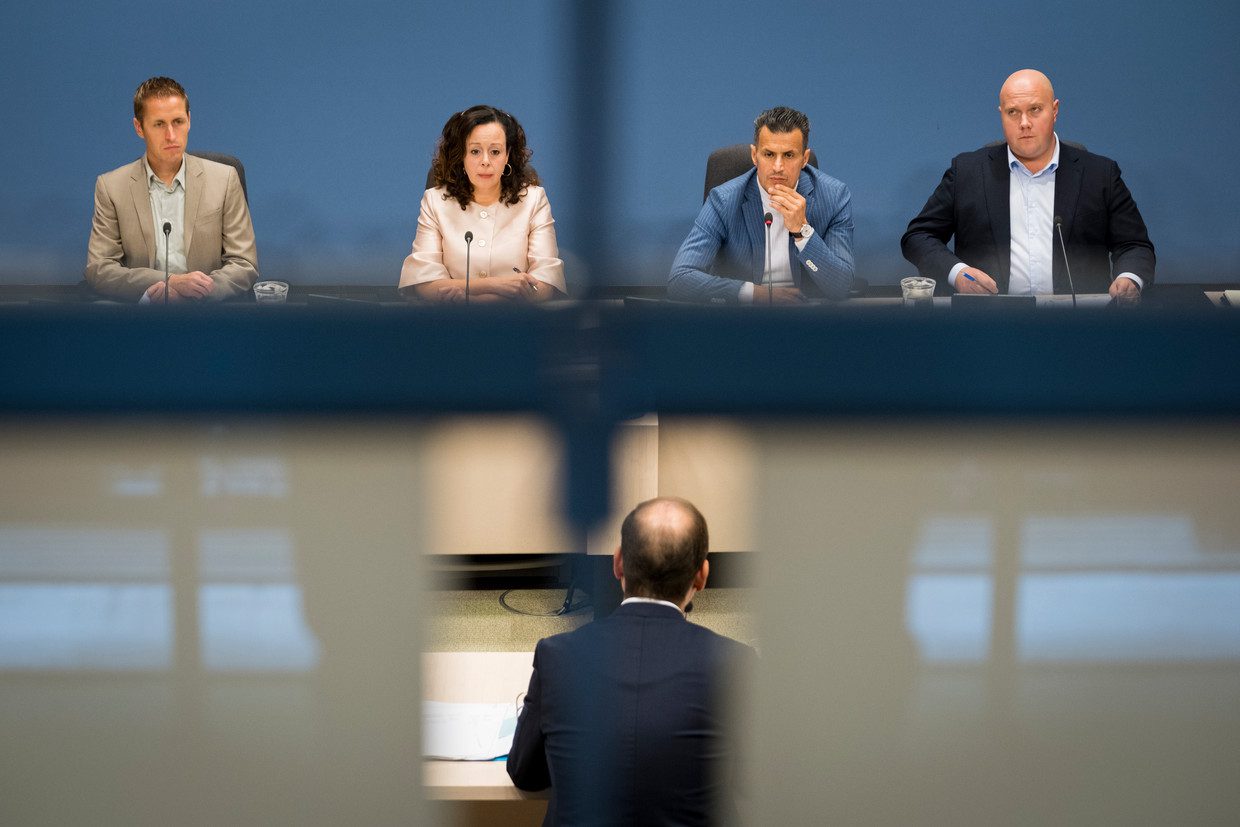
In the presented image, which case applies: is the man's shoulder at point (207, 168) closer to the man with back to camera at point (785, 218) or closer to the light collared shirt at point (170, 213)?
the light collared shirt at point (170, 213)

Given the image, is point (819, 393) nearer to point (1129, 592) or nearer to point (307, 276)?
point (1129, 592)

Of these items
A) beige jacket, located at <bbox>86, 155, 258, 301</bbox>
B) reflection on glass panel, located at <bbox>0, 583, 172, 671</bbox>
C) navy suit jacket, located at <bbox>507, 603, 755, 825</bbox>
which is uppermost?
beige jacket, located at <bbox>86, 155, 258, 301</bbox>

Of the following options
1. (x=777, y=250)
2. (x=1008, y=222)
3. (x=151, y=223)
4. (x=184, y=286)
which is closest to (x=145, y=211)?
(x=151, y=223)

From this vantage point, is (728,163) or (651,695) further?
(728,163)

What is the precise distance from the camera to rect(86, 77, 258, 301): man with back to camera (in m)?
2.23

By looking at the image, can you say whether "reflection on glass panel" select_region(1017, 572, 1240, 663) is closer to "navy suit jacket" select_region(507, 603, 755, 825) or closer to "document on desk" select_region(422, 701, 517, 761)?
"navy suit jacket" select_region(507, 603, 755, 825)

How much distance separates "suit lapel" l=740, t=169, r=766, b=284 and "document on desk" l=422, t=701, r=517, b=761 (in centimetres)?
134

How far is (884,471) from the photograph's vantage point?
81cm

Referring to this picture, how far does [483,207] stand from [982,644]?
2645 mm

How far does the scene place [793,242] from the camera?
316 centimetres

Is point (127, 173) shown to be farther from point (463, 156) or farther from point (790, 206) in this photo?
point (790, 206)

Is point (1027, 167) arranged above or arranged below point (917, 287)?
above

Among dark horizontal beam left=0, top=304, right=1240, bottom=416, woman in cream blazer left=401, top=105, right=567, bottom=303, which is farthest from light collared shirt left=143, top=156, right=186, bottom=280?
dark horizontal beam left=0, top=304, right=1240, bottom=416

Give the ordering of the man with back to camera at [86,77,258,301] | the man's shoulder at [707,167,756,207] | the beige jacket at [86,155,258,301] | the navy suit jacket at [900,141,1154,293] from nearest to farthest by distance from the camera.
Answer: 1. the beige jacket at [86,155,258,301]
2. the man with back to camera at [86,77,258,301]
3. the navy suit jacket at [900,141,1154,293]
4. the man's shoulder at [707,167,756,207]
